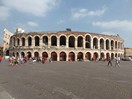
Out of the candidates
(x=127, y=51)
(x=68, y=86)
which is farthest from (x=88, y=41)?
(x=68, y=86)

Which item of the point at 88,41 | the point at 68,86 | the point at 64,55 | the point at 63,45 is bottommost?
the point at 68,86

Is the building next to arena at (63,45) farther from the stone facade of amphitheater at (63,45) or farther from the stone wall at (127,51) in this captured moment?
the stone wall at (127,51)

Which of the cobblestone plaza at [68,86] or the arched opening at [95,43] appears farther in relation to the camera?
the arched opening at [95,43]

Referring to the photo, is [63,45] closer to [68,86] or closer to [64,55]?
[64,55]

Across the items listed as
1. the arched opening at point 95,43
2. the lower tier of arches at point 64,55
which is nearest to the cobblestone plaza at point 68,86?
the lower tier of arches at point 64,55

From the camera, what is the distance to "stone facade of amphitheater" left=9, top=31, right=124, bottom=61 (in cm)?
4325

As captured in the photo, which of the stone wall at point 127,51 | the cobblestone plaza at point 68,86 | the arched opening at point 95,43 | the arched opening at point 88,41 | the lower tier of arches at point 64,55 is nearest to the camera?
the cobblestone plaza at point 68,86

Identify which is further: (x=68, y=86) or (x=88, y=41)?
(x=88, y=41)

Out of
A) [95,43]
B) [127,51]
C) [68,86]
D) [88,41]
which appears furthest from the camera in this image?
[127,51]

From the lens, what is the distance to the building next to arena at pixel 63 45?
1703 inches

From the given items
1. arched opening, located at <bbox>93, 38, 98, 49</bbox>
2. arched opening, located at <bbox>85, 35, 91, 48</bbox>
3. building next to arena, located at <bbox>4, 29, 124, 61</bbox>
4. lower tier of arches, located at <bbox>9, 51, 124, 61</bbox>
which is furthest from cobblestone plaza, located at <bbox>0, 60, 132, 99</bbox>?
arched opening, located at <bbox>93, 38, 98, 49</bbox>

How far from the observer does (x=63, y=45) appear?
4388 centimetres

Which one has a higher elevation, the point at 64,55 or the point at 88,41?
the point at 88,41

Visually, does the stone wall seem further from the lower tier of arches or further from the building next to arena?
the lower tier of arches
